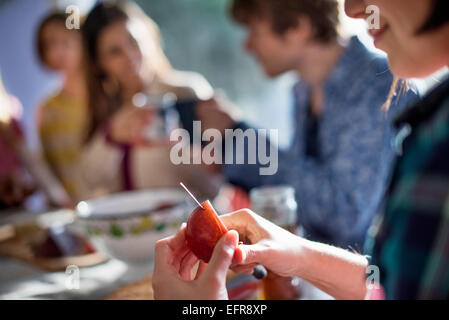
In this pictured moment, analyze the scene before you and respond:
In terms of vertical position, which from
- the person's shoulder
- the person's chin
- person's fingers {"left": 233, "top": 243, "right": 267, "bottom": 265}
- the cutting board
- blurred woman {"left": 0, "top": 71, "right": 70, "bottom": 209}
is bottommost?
the cutting board

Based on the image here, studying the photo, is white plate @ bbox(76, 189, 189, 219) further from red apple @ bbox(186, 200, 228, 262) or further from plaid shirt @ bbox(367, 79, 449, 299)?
plaid shirt @ bbox(367, 79, 449, 299)

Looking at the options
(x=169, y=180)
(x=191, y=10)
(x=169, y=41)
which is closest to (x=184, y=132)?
(x=169, y=180)

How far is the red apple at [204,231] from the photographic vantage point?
34 cm

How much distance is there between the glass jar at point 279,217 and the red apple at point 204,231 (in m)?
0.08

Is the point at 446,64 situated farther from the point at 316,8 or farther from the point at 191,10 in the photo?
the point at 191,10

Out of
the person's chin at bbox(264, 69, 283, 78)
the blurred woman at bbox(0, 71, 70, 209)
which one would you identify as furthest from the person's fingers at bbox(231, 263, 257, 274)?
the blurred woman at bbox(0, 71, 70, 209)

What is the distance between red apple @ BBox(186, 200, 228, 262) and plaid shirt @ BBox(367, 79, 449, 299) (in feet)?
0.43

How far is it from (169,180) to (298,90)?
396 millimetres

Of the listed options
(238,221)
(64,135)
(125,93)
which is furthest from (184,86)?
(238,221)

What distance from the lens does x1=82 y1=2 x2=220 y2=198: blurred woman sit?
1054 mm

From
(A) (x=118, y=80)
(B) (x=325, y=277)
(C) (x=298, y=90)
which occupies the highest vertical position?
(A) (x=118, y=80)

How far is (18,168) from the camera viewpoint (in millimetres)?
1441

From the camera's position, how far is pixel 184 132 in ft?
2.66

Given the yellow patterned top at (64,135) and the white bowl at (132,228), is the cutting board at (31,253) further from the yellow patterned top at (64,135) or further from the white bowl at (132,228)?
the yellow patterned top at (64,135)
